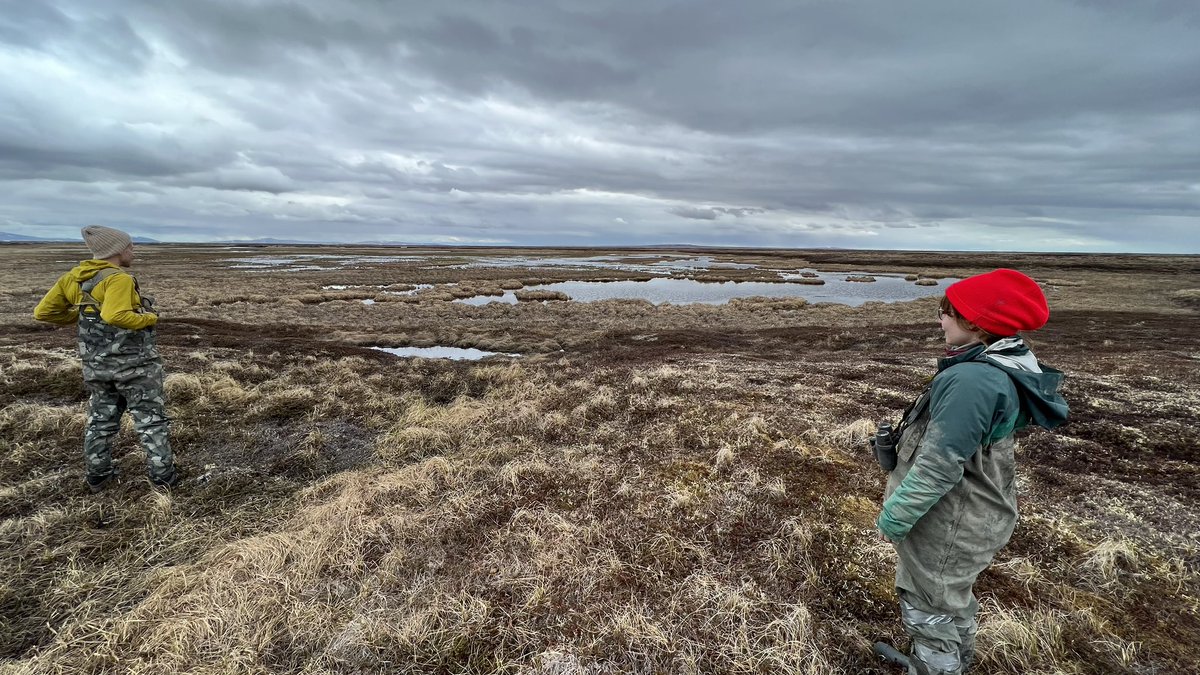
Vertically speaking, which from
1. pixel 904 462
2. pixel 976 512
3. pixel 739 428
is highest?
pixel 904 462

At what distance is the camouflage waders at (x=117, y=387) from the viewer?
5.76 meters

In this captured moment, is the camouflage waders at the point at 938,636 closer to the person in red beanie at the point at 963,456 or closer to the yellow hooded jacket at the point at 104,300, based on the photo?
the person in red beanie at the point at 963,456

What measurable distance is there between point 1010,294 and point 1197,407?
10205mm

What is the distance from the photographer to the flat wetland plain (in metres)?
→ 3.93

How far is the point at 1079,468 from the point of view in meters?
6.61

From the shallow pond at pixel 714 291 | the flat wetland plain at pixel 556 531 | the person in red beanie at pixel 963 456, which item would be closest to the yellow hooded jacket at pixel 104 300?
the flat wetland plain at pixel 556 531

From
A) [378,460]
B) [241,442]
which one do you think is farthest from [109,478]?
[378,460]

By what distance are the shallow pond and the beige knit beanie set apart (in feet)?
97.3

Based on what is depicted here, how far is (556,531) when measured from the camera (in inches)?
214

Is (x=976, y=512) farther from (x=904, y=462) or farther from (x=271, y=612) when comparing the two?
(x=271, y=612)

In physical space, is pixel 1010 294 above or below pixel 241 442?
above

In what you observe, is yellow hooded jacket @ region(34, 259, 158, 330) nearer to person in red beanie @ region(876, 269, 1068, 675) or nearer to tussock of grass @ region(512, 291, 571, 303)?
person in red beanie @ region(876, 269, 1068, 675)

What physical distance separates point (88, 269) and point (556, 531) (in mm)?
6145

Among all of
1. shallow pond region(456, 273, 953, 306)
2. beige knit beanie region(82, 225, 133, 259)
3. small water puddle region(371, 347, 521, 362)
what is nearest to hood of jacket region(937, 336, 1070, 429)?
beige knit beanie region(82, 225, 133, 259)
